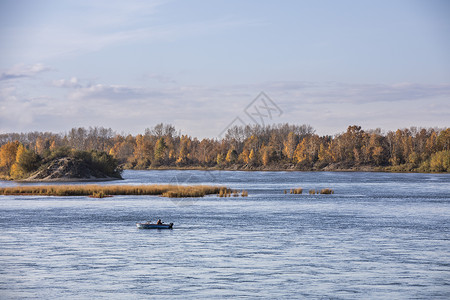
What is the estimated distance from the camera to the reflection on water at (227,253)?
91.4 feet

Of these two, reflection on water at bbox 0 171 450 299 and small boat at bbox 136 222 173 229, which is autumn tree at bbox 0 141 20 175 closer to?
reflection on water at bbox 0 171 450 299

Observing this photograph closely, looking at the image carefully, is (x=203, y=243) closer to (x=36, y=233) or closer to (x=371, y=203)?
(x=36, y=233)

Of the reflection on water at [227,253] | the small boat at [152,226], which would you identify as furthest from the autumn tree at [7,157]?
the small boat at [152,226]

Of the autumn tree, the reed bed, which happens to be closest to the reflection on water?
the reed bed

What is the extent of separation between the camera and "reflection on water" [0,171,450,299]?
27844 millimetres

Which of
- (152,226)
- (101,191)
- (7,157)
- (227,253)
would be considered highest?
(7,157)

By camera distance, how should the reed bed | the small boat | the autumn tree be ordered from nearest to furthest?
the small boat < the reed bed < the autumn tree

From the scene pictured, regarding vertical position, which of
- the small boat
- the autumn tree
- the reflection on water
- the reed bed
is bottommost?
the reflection on water

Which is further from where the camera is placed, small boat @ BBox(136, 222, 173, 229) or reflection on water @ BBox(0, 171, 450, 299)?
small boat @ BBox(136, 222, 173, 229)

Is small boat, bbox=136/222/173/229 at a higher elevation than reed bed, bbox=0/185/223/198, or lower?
lower

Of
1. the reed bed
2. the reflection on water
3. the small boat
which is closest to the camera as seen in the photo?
the reflection on water

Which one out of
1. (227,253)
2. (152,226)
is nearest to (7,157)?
(152,226)

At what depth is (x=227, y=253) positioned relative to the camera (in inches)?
1437

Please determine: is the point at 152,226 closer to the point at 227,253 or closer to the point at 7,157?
the point at 227,253
